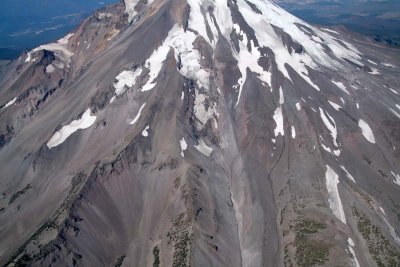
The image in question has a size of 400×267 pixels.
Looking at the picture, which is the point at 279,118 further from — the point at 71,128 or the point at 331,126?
the point at 71,128

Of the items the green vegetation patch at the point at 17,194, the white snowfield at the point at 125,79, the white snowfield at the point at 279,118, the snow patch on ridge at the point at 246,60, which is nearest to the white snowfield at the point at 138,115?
the white snowfield at the point at 125,79

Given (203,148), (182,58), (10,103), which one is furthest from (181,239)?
(10,103)

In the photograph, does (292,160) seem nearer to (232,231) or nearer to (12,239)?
(232,231)

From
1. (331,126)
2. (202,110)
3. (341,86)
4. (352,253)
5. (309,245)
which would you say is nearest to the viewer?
(352,253)

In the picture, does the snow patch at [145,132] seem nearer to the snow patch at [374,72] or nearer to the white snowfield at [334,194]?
the white snowfield at [334,194]

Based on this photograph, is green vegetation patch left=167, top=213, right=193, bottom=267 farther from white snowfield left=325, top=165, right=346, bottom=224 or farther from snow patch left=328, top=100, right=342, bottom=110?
snow patch left=328, top=100, right=342, bottom=110

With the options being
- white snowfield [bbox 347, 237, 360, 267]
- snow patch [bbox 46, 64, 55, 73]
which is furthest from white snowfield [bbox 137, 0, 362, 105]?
snow patch [bbox 46, 64, 55, 73]
